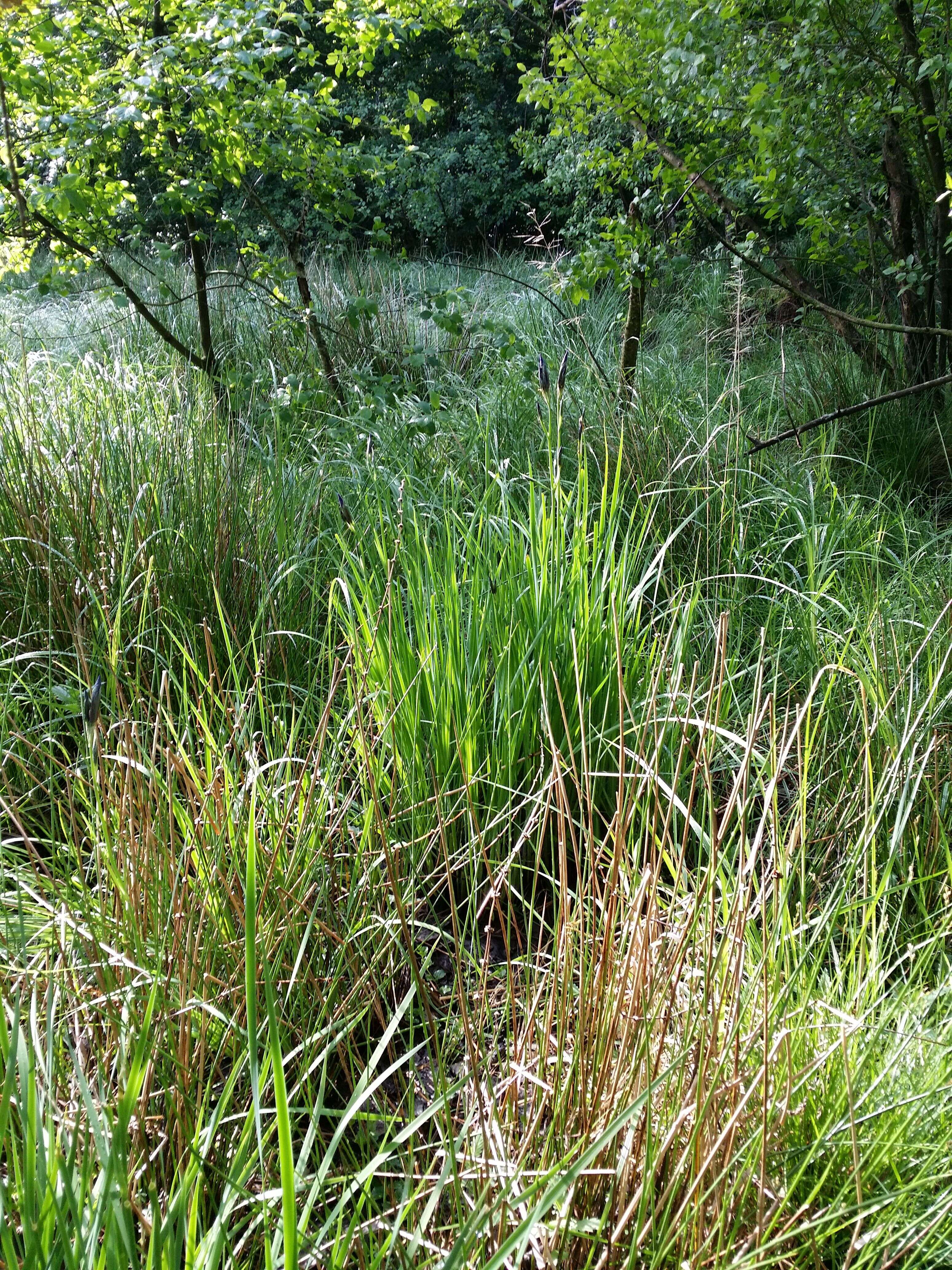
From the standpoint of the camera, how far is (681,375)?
196 inches

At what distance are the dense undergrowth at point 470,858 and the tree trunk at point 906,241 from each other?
1093mm

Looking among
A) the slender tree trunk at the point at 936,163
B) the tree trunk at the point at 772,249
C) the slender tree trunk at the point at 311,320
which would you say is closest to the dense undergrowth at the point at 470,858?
the tree trunk at the point at 772,249

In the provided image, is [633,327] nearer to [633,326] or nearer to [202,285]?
[633,326]

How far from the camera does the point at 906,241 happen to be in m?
4.17

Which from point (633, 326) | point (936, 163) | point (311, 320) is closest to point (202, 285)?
point (311, 320)

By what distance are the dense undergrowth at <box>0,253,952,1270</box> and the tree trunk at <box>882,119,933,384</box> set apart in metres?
1.09

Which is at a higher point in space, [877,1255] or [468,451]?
[468,451]

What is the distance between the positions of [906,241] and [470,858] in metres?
4.00

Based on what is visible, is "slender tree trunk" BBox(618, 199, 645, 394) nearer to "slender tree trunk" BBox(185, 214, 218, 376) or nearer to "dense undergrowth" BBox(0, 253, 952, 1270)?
"dense undergrowth" BBox(0, 253, 952, 1270)

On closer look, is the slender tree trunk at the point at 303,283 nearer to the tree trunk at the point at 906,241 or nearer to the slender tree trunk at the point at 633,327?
the slender tree trunk at the point at 633,327

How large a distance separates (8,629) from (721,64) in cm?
291

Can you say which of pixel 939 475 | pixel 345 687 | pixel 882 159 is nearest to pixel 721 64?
pixel 882 159

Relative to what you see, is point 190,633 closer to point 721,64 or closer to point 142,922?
point 142,922

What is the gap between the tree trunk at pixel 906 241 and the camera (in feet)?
13.3
